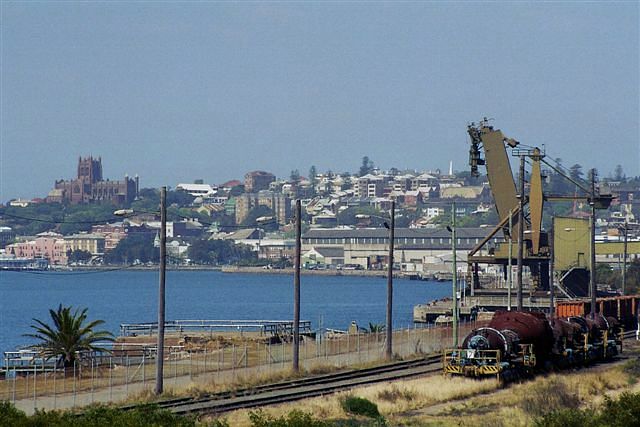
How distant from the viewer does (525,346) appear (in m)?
51.7

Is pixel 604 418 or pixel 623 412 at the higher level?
pixel 623 412

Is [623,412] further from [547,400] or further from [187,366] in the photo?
[187,366]

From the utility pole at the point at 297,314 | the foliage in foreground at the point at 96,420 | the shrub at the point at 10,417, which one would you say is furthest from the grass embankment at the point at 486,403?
the utility pole at the point at 297,314

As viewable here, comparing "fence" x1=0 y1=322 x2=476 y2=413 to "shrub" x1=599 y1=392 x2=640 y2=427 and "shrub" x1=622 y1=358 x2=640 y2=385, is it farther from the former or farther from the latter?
"shrub" x1=599 y1=392 x2=640 y2=427

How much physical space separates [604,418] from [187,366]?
82.2 ft

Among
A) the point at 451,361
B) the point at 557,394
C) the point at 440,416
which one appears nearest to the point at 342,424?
the point at 440,416

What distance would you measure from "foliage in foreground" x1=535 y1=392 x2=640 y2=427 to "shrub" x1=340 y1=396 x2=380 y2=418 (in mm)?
7362

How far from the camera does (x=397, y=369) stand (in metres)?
55.2

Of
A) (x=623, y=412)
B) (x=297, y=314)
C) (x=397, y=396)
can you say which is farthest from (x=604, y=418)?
(x=297, y=314)

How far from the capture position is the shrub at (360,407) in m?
40.1

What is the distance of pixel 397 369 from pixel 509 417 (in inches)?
645

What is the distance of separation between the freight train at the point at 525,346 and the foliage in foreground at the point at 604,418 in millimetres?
14170

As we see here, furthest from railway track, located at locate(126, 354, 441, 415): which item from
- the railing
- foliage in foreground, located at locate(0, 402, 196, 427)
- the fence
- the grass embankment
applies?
the railing

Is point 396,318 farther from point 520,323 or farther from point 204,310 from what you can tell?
point 520,323
